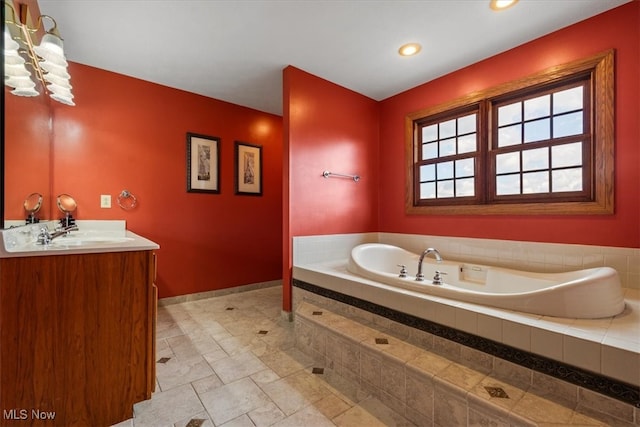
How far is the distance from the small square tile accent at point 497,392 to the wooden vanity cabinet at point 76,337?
1.60 metres

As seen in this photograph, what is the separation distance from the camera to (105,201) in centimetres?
260

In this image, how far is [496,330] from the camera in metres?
1.29

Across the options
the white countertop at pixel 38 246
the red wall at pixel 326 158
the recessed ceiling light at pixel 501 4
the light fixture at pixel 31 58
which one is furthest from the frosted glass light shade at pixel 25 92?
the recessed ceiling light at pixel 501 4

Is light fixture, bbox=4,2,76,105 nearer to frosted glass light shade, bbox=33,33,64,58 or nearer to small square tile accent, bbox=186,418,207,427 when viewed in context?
frosted glass light shade, bbox=33,33,64,58

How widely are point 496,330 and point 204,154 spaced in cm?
316

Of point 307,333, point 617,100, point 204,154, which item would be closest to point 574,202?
point 617,100

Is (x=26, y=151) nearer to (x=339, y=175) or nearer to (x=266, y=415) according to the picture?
(x=266, y=415)

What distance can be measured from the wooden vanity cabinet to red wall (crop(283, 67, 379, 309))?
1378 millimetres

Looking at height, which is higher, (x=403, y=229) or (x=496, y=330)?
(x=403, y=229)

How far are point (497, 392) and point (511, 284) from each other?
1230 mm

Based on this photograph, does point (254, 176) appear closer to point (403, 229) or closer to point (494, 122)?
point (403, 229)

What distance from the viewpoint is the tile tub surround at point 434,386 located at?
39.5 inches

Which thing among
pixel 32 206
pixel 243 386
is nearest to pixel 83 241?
pixel 32 206

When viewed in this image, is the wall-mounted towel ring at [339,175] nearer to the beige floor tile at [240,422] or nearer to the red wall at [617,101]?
the red wall at [617,101]
